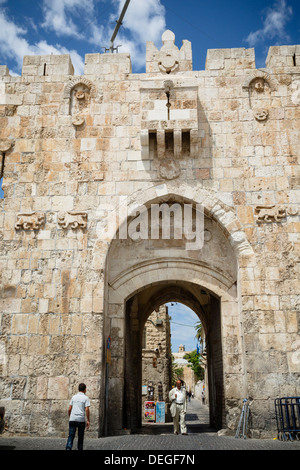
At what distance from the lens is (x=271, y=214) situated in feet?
27.7

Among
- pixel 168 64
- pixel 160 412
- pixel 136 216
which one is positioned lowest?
pixel 160 412

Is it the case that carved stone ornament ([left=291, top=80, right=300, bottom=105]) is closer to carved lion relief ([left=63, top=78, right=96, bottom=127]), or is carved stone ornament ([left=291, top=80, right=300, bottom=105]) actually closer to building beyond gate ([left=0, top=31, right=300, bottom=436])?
building beyond gate ([left=0, top=31, right=300, bottom=436])

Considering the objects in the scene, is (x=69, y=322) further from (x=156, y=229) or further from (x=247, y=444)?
(x=247, y=444)

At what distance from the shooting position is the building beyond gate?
7.94 meters

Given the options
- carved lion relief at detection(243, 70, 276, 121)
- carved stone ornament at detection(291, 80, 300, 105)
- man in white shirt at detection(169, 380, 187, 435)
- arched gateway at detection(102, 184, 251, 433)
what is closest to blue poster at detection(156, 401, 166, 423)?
arched gateway at detection(102, 184, 251, 433)

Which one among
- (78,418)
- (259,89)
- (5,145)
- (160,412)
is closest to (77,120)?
(5,145)

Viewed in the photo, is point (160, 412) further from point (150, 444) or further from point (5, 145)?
point (5, 145)

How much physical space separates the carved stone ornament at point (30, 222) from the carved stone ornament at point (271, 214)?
4.16 metres

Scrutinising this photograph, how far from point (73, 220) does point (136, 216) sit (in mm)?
1302

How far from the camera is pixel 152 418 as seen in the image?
15195mm

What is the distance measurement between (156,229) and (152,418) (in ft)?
28.7

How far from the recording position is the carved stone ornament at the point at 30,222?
341 inches
